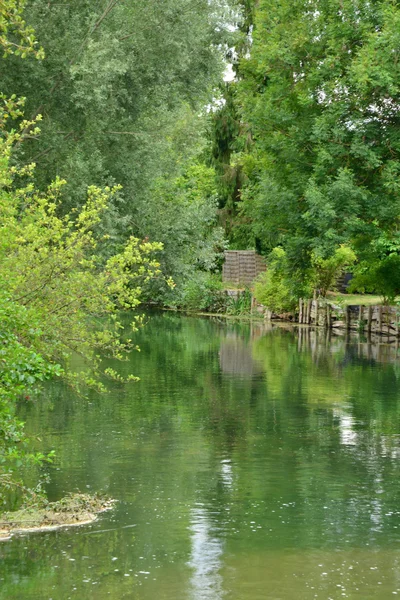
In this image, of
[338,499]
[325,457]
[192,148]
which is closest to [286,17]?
[192,148]

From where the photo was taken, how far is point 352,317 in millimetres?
52344

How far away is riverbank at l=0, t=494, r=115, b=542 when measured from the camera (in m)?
13.6

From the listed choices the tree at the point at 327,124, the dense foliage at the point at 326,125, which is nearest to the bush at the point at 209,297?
the dense foliage at the point at 326,125

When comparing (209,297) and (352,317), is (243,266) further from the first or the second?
(352,317)

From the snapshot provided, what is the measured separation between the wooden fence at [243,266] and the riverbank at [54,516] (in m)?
52.3

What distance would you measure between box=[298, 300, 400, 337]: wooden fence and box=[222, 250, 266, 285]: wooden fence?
1046 centimetres

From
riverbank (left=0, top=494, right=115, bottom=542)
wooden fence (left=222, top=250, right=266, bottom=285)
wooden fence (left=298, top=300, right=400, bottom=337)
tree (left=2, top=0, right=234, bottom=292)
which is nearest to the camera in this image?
riverbank (left=0, top=494, right=115, bottom=542)

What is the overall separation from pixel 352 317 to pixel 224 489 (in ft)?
121

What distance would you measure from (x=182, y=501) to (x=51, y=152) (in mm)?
13021

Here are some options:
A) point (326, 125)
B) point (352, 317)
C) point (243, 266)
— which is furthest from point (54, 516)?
point (243, 266)

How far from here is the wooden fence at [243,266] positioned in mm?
67625

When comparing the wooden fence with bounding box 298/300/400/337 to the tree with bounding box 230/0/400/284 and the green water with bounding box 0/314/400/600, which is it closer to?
the tree with bounding box 230/0/400/284

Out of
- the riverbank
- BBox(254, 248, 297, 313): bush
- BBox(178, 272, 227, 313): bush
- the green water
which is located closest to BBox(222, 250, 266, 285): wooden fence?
BBox(178, 272, 227, 313): bush

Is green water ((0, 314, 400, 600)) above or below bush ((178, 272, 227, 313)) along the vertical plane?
below
